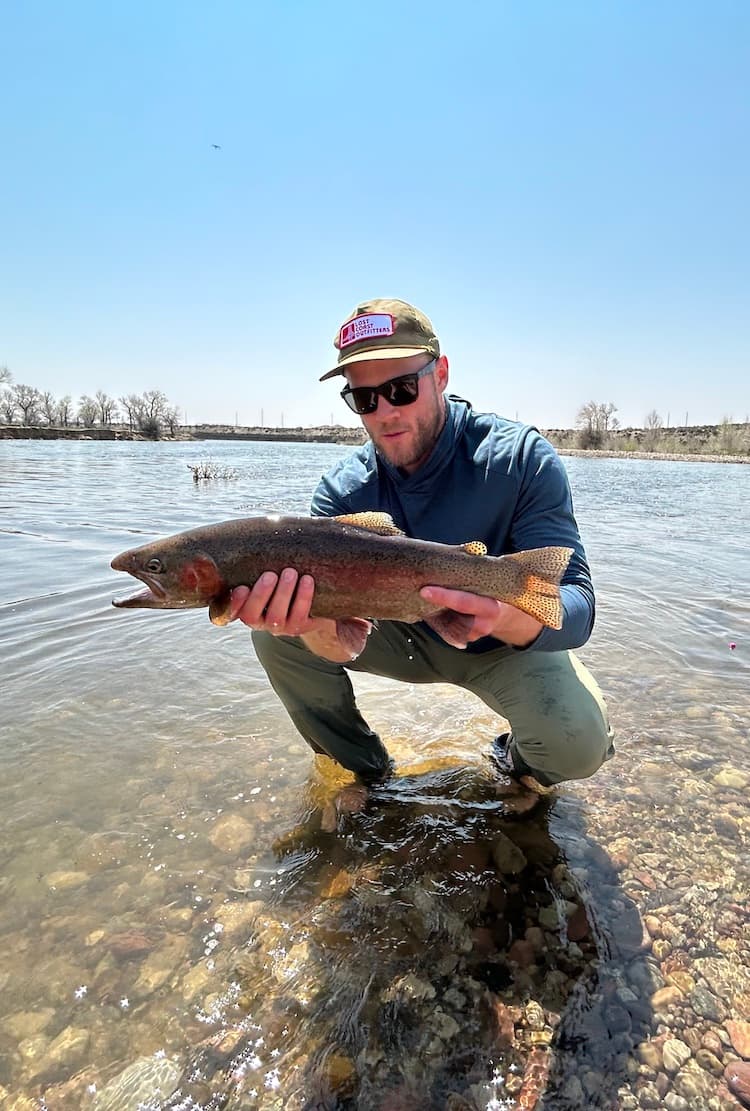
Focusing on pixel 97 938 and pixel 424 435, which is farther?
pixel 424 435

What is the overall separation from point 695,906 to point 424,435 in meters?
2.82

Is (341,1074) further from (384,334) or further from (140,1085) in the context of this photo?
(384,334)

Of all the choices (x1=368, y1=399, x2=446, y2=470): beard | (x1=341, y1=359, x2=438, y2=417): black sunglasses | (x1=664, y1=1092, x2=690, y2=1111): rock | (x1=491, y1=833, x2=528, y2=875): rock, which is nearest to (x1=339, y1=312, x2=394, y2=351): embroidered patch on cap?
(x1=341, y1=359, x2=438, y2=417): black sunglasses

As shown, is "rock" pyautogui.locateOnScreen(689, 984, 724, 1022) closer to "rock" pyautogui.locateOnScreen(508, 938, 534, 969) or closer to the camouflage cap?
"rock" pyautogui.locateOnScreen(508, 938, 534, 969)

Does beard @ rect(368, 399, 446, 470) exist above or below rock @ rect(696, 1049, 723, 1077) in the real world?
above

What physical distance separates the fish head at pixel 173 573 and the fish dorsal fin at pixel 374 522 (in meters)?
0.72

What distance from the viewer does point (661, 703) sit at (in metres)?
5.23

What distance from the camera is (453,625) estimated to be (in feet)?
10.7

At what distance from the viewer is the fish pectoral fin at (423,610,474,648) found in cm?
323

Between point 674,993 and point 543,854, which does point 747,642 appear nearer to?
point 543,854

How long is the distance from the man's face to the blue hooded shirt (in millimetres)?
81

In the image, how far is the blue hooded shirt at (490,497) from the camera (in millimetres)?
3516

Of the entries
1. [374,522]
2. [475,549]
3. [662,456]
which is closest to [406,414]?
[374,522]

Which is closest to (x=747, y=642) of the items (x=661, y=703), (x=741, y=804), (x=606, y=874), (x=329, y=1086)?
(x=661, y=703)
